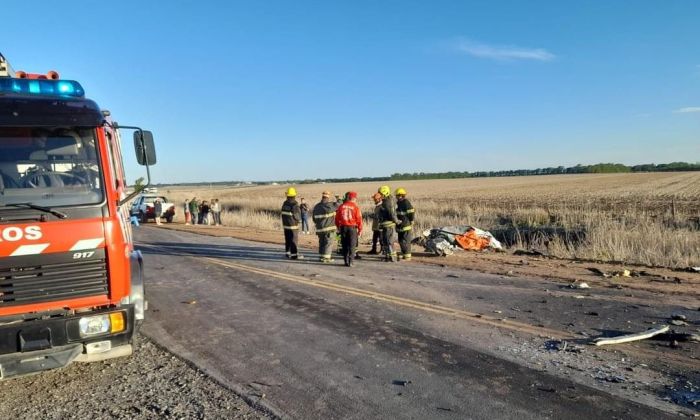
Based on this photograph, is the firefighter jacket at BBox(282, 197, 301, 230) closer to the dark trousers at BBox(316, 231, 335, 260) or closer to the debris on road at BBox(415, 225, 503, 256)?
the dark trousers at BBox(316, 231, 335, 260)

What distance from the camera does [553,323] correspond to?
231 inches

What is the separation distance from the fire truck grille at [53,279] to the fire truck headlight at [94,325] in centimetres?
21

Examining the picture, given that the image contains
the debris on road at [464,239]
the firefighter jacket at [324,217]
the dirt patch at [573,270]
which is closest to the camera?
the dirt patch at [573,270]

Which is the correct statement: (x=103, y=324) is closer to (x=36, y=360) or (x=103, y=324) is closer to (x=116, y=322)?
(x=116, y=322)

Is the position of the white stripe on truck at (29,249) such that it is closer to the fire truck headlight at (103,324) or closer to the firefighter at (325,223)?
the fire truck headlight at (103,324)

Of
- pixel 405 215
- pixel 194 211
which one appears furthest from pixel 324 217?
pixel 194 211

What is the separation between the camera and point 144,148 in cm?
509

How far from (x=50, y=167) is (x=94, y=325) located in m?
1.47

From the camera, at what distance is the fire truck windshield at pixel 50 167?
4.13 metres

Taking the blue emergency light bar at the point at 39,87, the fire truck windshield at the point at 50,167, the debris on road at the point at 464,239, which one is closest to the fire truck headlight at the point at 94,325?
the fire truck windshield at the point at 50,167

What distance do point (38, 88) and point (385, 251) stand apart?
8.22 m

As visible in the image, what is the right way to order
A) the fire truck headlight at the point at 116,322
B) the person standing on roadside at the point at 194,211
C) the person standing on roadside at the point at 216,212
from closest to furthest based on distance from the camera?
the fire truck headlight at the point at 116,322 < the person standing on roadside at the point at 216,212 < the person standing on roadside at the point at 194,211

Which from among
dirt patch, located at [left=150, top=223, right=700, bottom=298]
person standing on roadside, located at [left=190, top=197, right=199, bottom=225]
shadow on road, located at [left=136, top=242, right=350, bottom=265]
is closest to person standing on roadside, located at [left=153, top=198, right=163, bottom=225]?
person standing on roadside, located at [left=190, top=197, right=199, bottom=225]

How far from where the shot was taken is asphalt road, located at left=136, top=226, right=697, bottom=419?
381 cm
